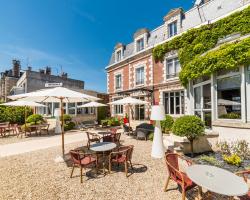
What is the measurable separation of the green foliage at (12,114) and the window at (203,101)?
17.6 meters

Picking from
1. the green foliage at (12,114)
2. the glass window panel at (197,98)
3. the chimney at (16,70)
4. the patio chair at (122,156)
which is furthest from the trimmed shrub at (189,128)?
the chimney at (16,70)

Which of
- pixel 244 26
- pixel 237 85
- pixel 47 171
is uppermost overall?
pixel 244 26

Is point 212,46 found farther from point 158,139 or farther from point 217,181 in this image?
point 217,181

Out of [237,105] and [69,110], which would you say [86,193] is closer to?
[237,105]

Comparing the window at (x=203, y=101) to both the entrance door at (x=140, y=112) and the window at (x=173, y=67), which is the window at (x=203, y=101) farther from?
the entrance door at (x=140, y=112)

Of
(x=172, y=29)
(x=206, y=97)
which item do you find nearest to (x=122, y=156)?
(x=206, y=97)

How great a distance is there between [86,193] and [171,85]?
1248 cm

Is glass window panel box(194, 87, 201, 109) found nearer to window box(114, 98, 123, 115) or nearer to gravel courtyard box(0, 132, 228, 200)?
gravel courtyard box(0, 132, 228, 200)

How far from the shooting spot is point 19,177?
496 cm

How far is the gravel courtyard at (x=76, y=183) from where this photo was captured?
389cm

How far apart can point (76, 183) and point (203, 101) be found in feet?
26.2

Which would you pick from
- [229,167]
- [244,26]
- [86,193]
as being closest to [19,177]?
[86,193]

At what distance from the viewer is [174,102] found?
48.7 ft

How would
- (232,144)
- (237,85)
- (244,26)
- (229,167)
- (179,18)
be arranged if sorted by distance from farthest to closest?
(179,18)
(244,26)
(237,85)
(232,144)
(229,167)
